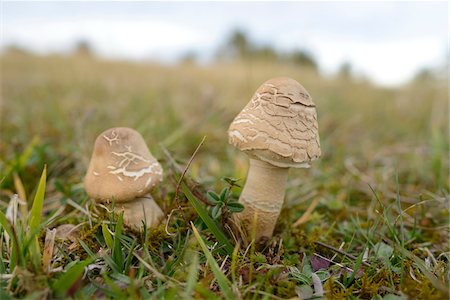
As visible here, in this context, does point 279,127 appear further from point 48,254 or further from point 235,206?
point 48,254

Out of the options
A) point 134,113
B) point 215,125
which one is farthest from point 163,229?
point 134,113

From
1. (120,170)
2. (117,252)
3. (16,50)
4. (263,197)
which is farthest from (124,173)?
(16,50)

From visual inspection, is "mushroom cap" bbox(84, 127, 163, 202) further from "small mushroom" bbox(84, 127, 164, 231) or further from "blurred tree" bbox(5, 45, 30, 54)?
"blurred tree" bbox(5, 45, 30, 54)

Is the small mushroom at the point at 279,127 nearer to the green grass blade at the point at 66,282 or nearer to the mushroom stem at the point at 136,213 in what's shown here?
the mushroom stem at the point at 136,213

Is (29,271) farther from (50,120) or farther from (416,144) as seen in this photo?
(416,144)

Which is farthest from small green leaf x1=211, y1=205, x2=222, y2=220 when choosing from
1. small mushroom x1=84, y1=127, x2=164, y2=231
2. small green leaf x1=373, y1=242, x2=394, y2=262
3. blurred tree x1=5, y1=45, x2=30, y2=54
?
blurred tree x1=5, y1=45, x2=30, y2=54

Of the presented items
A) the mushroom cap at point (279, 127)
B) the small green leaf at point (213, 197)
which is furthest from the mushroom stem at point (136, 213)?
the mushroom cap at point (279, 127)

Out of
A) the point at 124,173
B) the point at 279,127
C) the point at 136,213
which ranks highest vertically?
the point at 279,127
